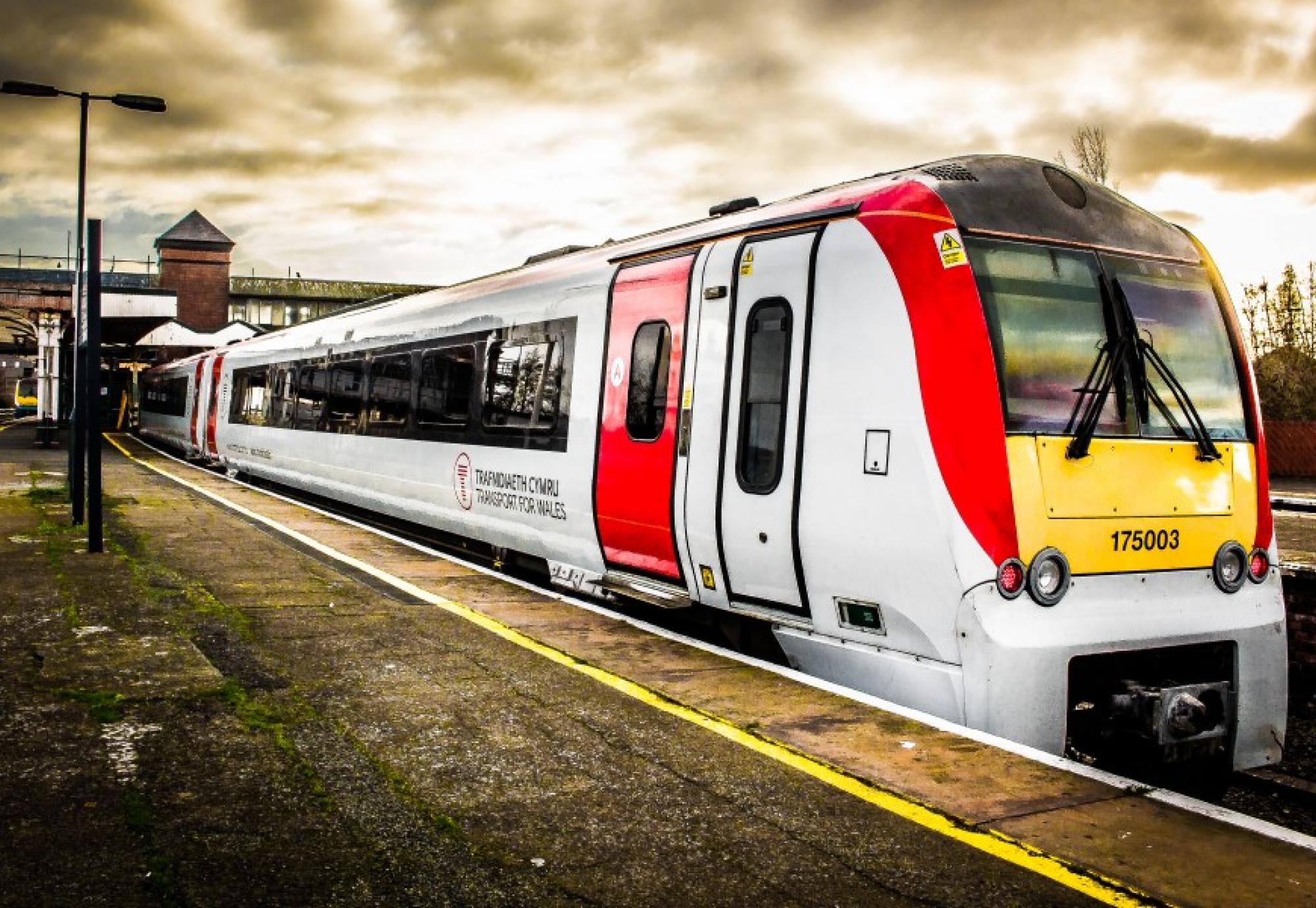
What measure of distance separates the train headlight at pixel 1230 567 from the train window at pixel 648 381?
3.33 metres

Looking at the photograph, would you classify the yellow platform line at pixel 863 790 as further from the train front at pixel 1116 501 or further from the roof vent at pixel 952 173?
the roof vent at pixel 952 173

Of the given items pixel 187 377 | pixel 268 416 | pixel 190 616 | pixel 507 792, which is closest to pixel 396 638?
pixel 190 616

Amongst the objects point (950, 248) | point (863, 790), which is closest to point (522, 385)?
point (950, 248)

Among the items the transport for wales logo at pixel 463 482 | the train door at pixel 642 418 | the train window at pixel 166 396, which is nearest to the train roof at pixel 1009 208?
the train door at pixel 642 418

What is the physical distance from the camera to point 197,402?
2558cm

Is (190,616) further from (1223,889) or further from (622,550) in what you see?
(1223,889)

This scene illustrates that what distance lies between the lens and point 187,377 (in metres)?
27.4

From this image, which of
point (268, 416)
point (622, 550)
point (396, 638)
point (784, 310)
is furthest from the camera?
point (268, 416)

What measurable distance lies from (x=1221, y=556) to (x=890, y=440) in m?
→ 1.88

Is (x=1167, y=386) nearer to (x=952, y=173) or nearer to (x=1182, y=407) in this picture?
(x=1182, y=407)

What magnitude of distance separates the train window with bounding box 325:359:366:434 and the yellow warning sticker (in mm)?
9935

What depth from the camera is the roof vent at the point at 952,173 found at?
5.61 metres

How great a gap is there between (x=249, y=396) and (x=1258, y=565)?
60.6ft

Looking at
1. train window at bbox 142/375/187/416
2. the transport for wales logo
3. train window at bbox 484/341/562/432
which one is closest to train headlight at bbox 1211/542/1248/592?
train window at bbox 484/341/562/432
